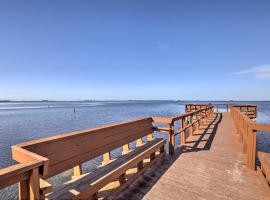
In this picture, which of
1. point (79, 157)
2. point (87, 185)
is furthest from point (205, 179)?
point (79, 157)

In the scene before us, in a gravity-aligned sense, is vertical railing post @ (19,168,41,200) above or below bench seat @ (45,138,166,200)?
above

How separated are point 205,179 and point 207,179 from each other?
4 cm

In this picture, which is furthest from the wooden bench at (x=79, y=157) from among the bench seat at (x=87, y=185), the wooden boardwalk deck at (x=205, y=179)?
the wooden boardwalk deck at (x=205, y=179)

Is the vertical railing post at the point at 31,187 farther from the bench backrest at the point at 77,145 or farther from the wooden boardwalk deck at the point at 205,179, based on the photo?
the wooden boardwalk deck at the point at 205,179

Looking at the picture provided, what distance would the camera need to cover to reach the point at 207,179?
142 inches

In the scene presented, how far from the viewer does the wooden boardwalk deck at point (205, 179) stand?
304 cm

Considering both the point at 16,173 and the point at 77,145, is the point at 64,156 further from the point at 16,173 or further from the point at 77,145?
the point at 16,173

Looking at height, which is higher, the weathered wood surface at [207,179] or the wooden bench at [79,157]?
the wooden bench at [79,157]

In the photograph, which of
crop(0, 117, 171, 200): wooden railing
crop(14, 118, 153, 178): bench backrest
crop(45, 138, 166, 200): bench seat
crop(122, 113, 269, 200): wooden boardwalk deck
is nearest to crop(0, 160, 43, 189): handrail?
crop(0, 117, 171, 200): wooden railing

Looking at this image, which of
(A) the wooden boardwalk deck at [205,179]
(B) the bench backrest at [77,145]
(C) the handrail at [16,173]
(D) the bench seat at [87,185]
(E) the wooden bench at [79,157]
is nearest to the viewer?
(C) the handrail at [16,173]

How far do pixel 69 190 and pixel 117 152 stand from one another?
755cm

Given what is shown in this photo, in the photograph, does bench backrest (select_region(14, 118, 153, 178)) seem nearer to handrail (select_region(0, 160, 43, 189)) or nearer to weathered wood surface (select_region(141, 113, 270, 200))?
handrail (select_region(0, 160, 43, 189))

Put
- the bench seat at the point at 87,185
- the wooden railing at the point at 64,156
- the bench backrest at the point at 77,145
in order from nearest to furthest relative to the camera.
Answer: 1. the wooden railing at the point at 64,156
2. the bench backrest at the point at 77,145
3. the bench seat at the point at 87,185

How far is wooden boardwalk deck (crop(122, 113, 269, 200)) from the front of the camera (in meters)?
3.04
